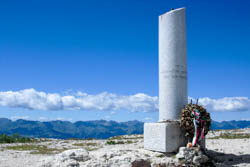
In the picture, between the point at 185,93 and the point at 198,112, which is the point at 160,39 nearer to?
the point at 185,93

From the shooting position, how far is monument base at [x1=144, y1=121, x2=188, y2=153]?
11.4 m

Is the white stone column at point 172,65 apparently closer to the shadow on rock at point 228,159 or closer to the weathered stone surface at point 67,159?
the shadow on rock at point 228,159

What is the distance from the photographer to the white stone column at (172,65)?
12.5m

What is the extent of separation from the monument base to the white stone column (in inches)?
27.0

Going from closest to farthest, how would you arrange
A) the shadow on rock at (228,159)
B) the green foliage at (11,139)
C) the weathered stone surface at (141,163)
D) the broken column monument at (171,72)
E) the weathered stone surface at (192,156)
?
the weathered stone surface at (141,163) < the weathered stone surface at (192,156) < the shadow on rock at (228,159) < the broken column monument at (171,72) < the green foliage at (11,139)

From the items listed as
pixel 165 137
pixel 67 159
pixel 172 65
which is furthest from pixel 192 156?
pixel 67 159

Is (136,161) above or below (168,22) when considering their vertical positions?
below

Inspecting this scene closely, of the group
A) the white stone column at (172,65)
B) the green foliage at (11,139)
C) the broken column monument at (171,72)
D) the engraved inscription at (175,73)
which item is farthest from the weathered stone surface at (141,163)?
the green foliage at (11,139)

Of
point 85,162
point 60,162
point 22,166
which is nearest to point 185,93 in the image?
point 85,162

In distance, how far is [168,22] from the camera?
12.7m

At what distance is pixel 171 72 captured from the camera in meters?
12.5

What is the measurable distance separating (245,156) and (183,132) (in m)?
3.16

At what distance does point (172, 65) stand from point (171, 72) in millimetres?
311

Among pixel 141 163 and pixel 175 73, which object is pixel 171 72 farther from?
pixel 141 163
